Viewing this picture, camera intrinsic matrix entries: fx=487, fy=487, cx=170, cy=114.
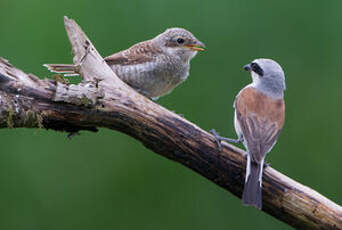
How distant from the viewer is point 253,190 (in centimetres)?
321

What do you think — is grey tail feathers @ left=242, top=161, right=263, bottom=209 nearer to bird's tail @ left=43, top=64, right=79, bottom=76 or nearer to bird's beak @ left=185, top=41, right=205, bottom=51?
bird's beak @ left=185, top=41, right=205, bottom=51

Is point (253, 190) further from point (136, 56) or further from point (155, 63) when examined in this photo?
point (136, 56)

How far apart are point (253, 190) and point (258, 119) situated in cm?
63

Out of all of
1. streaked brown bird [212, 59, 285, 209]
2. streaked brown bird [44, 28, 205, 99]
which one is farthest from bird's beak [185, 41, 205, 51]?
streaked brown bird [212, 59, 285, 209]

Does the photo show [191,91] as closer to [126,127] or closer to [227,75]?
[227,75]

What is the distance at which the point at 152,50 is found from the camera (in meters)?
4.18

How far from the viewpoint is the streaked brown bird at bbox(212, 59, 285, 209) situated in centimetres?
328

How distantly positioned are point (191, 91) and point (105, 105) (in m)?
1.82

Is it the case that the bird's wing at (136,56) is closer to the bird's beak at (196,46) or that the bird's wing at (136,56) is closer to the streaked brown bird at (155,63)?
the streaked brown bird at (155,63)

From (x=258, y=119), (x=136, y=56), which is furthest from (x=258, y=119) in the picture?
(x=136, y=56)

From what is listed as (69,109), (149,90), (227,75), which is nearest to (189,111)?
(227,75)

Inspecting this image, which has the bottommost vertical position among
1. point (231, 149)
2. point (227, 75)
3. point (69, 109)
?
point (69, 109)

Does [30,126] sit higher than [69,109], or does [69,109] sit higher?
[69,109]

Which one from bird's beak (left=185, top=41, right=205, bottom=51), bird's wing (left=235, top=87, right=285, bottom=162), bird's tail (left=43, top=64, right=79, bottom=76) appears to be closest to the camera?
bird's wing (left=235, top=87, right=285, bottom=162)
